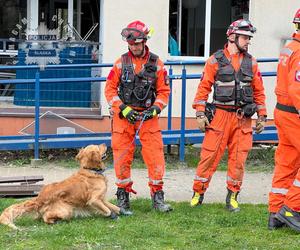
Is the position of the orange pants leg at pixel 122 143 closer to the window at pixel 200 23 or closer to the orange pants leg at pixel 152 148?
the orange pants leg at pixel 152 148

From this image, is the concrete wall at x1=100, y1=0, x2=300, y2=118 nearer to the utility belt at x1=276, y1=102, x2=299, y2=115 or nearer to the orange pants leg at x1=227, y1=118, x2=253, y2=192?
the orange pants leg at x1=227, y1=118, x2=253, y2=192

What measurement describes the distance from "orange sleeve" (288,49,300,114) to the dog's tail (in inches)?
105

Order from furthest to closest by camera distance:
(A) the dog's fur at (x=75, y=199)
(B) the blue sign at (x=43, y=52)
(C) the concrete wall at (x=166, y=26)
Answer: (B) the blue sign at (x=43, y=52) → (C) the concrete wall at (x=166, y=26) → (A) the dog's fur at (x=75, y=199)

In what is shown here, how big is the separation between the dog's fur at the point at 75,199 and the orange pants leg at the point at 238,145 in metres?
1.33

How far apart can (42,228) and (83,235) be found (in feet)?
1.59

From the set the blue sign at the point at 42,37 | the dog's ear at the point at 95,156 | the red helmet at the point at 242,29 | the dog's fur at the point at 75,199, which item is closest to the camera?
the dog's fur at the point at 75,199

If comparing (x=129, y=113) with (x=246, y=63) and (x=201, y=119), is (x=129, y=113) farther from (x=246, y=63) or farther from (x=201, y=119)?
(x=246, y=63)

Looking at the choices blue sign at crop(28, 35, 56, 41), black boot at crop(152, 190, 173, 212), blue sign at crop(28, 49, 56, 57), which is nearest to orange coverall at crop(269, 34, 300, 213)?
black boot at crop(152, 190, 173, 212)

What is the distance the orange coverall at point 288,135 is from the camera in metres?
6.32

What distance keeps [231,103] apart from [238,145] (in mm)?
449

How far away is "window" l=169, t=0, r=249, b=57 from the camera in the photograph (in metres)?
12.7

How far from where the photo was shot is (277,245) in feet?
20.5

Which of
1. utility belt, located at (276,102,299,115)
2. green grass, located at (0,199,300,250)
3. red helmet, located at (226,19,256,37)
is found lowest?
green grass, located at (0,199,300,250)

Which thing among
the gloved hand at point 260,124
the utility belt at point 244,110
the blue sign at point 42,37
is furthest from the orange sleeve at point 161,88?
the blue sign at point 42,37
